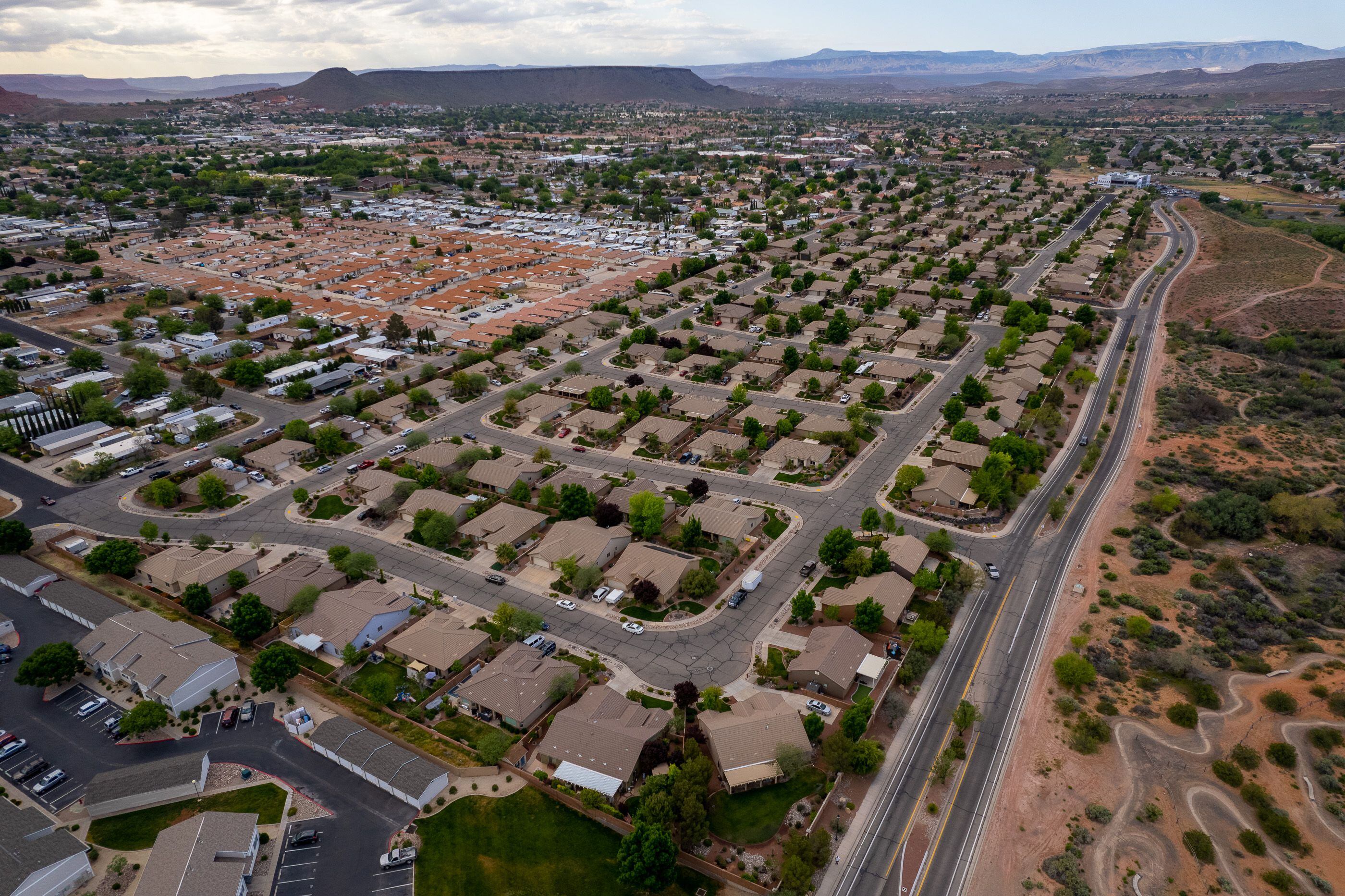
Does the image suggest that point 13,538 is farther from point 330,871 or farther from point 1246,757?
point 1246,757

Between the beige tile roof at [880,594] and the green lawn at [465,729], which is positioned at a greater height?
the beige tile roof at [880,594]

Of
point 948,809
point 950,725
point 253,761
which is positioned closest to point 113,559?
point 253,761

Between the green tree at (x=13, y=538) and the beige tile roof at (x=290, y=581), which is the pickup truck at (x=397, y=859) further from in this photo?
the green tree at (x=13, y=538)

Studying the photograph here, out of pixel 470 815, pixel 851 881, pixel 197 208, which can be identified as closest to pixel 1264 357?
pixel 851 881

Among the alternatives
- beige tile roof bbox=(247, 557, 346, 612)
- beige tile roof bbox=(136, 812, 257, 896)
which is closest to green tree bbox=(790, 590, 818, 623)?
beige tile roof bbox=(136, 812, 257, 896)

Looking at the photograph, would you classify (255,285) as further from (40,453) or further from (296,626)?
(296,626)

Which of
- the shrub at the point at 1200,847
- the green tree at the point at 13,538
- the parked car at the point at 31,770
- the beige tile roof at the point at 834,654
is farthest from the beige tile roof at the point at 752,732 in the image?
the green tree at the point at 13,538
